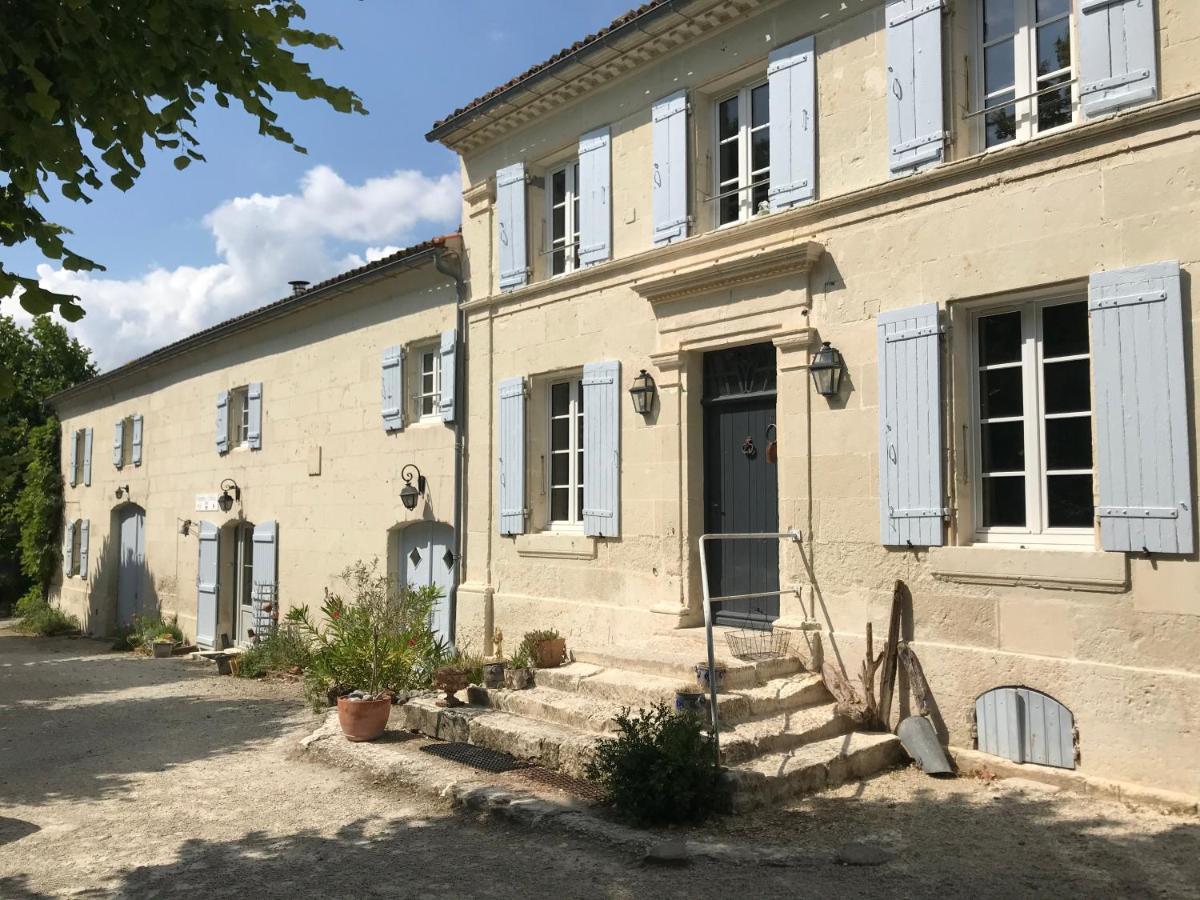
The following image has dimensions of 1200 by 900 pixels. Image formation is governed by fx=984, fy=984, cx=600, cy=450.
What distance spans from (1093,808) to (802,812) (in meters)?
1.58

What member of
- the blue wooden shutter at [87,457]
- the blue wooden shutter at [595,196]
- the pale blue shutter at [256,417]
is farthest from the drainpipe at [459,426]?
the blue wooden shutter at [87,457]

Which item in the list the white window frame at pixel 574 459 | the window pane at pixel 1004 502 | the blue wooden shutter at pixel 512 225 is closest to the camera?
the window pane at pixel 1004 502

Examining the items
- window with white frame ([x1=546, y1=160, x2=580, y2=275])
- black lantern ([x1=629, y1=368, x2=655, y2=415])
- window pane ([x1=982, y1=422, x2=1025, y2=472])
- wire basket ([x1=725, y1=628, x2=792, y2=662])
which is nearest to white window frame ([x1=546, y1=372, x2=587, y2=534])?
black lantern ([x1=629, y1=368, x2=655, y2=415])

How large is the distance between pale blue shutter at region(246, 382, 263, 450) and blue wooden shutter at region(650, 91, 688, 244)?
7.81 meters

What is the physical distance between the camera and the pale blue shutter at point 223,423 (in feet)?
48.1

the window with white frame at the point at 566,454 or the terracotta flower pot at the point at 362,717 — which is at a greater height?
the window with white frame at the point at 566,454

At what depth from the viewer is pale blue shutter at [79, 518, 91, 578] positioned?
2017cm

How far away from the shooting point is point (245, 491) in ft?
46.3

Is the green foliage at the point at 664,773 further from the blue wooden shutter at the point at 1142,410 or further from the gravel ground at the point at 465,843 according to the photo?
the blue wooden shutter at the point at 1142,410

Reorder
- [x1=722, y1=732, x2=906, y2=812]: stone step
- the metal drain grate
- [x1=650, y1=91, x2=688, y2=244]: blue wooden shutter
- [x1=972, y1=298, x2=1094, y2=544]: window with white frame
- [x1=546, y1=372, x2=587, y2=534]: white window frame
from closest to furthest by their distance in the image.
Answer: [x1=722, y1=732, x2=906, y2=812]: stone step, [x1=972, y1=298, x2=1094, y2=544]: window with white frame, the metal drain grate, [x1=650, y1=91, x2=688, y2=244]: blue wooden shutter, [x1=546, y1=372, x2=587, y2=534]: white window frame

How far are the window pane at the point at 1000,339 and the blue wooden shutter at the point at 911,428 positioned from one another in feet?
1.09

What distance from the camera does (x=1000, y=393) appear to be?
6.29m

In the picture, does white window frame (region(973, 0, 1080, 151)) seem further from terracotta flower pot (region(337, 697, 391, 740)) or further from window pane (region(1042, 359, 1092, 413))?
terracotta flower pot (region(337, 697, 391, 740))

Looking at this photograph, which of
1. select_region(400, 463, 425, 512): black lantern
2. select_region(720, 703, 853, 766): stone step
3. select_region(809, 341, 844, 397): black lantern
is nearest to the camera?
select_region(720, 703, 853, 766): stone step
